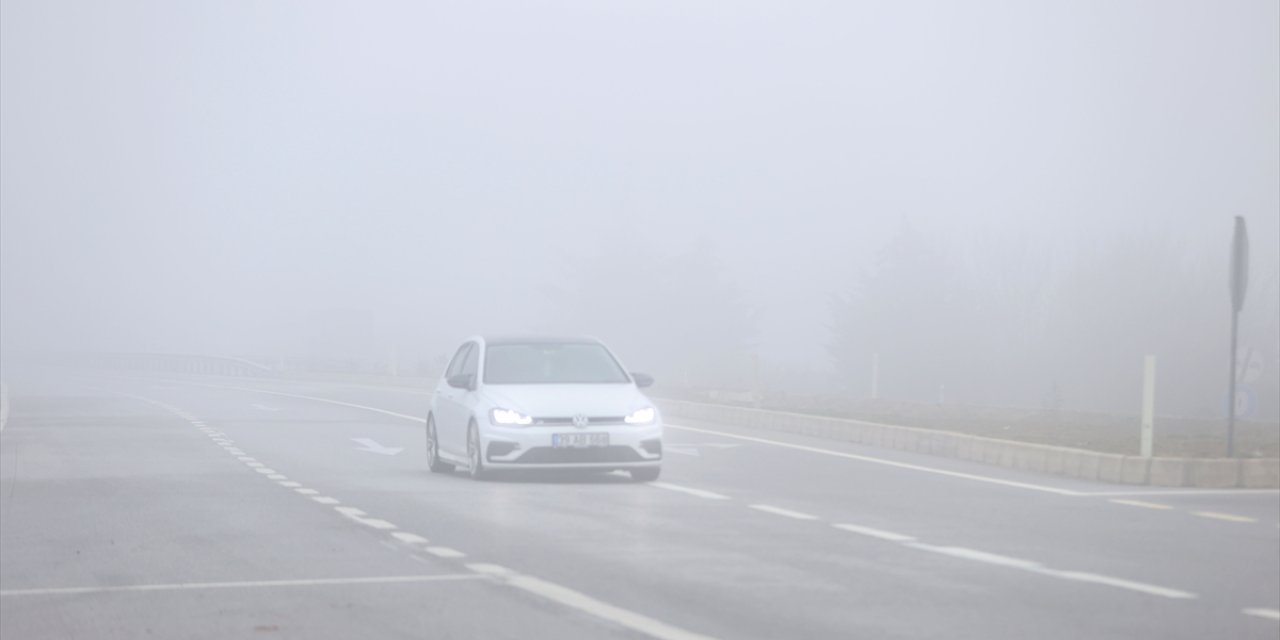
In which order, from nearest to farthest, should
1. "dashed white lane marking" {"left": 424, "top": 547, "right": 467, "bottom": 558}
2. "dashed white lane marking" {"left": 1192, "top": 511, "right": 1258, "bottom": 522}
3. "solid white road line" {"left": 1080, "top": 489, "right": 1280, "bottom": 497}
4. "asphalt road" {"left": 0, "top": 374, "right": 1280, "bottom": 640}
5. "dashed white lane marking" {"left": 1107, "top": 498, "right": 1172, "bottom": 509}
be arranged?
1. "asphalt road" {"left": 0, "top": 374, "right": 1280, "bottom": 640}
2. "dashed white lane marking" {"left": 424, "top": 547, "right": 467, "bottom": 558}
3. "dashed white lane marking" {"left": 1192, "top": 511, "right": 1258, "bottom": 522}
4. "dashed white lane marking" {"left": 1107, "top": 498, "right": 1172, "bottom": 509}
5. "solid white road line" {"left": 1080, "top": 489, "right": 1280, "bottom": 497}

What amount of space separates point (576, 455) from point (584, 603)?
831 centimetres

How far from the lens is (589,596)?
9.04m

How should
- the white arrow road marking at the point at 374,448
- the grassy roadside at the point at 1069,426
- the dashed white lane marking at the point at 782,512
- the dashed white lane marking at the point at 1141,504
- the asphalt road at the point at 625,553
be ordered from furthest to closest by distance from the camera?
the white arrow road marking at the point at 374,448, the grassy roadside at the point at 1069,426, the dashed white lane marking at the point at 1141,504, the dashed white lane marking at the point at 782,512, the asphalt road at the point at 625,553

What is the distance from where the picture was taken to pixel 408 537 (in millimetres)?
12062

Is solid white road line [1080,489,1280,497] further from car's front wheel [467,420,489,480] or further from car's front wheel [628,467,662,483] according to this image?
car's front wheel [467,420,489,480]

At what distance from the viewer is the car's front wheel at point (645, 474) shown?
17797mm

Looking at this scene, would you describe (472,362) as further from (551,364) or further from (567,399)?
(567,399)

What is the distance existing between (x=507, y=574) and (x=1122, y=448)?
13763 millimetres

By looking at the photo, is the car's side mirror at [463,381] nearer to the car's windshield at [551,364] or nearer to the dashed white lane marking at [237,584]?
the car's windshield at [551,364]

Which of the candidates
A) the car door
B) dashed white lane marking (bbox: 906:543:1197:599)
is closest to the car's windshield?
the car door

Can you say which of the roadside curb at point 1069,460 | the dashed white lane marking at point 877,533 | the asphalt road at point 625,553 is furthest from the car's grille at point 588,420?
the roadside curb at point 1069,460

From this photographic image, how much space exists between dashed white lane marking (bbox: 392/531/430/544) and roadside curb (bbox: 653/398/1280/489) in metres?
9.30

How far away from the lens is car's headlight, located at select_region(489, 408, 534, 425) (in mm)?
17297

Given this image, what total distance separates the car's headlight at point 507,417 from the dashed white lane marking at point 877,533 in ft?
16.7
